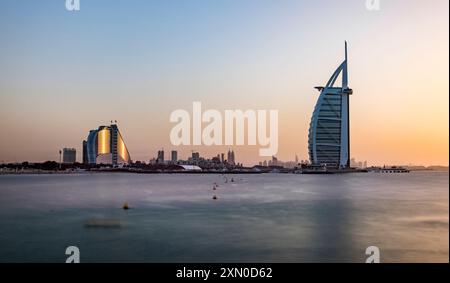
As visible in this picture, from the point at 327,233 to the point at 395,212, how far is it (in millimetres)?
15329

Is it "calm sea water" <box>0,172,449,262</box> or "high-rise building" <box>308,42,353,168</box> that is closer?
"calm sea water" <box>0,172,449,262</box>

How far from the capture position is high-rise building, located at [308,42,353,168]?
6156 inches

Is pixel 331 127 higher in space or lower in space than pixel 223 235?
higher

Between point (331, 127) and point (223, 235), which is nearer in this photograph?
point (223, 235)

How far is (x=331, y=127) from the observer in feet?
520

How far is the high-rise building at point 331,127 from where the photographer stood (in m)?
156

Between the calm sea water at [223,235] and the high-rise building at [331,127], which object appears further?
the high-rise building at [331,127]

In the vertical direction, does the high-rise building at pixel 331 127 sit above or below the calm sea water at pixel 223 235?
above

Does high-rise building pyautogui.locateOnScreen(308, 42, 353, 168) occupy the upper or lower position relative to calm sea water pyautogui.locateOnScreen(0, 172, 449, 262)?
upper
